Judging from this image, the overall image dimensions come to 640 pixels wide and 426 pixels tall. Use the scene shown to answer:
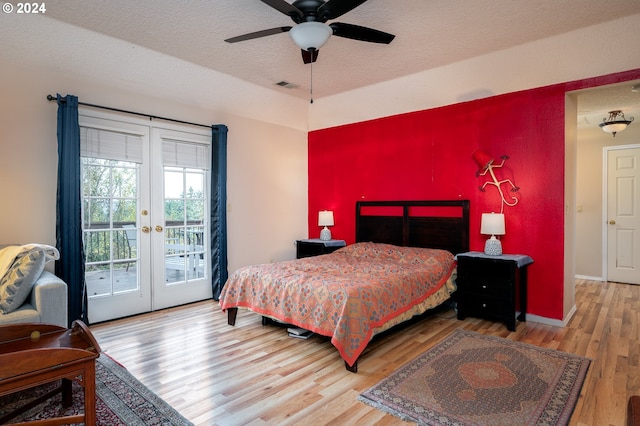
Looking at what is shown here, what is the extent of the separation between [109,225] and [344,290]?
268 centimetres

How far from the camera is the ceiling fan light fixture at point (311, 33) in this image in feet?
7.84

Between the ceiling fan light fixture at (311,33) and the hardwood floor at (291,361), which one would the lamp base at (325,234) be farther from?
the ceiling fan light fixture at (311,33)

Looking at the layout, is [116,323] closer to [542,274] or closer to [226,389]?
[226,389]

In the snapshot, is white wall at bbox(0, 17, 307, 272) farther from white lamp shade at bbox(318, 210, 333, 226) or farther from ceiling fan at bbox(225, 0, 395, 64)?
ceiling fan at bbox(225, 0, 395, 64)

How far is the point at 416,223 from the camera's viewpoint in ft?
15.0

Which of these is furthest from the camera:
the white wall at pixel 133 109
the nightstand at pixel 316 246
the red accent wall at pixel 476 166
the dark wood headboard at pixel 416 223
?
the nightstand at pixel 316 246

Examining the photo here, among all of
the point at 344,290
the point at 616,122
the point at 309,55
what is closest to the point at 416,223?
the point at 344,290

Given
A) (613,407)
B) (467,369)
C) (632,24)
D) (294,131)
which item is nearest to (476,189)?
(632,24)

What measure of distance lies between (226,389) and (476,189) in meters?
3.36

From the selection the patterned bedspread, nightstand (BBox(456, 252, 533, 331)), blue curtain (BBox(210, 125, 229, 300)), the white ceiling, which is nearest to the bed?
the patterned bedspread

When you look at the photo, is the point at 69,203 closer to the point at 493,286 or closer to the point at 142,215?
the point at 142,215

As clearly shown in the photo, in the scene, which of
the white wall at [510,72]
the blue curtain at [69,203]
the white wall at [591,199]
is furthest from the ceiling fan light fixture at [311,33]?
the white wall at [591,199]

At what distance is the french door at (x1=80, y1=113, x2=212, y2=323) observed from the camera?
11.9 feet

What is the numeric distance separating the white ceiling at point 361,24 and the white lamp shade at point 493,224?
170 centimetres
